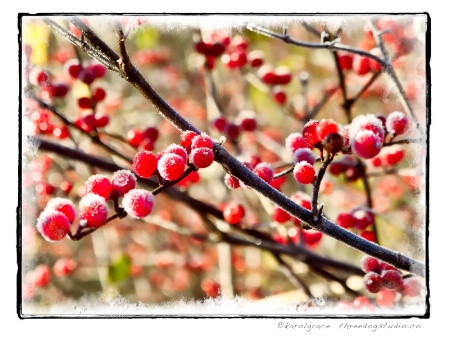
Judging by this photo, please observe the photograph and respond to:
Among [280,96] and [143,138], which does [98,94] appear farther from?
[280,96]

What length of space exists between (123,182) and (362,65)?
0.84 meters

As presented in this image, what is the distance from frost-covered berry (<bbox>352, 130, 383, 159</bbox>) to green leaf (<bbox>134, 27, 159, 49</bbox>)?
0.67 m

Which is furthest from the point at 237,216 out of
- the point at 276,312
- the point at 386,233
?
the point at 386,233

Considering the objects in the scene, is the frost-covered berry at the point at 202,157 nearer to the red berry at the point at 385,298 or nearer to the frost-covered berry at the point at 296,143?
the frost-covered berry at the point at 296,143

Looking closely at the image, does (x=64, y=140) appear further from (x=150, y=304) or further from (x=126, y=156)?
(x=150, y=304)

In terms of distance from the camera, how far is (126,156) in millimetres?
1459

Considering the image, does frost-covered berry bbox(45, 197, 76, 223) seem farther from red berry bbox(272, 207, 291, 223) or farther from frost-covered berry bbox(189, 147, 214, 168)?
red berry bbox(272, 207, 291, 223)

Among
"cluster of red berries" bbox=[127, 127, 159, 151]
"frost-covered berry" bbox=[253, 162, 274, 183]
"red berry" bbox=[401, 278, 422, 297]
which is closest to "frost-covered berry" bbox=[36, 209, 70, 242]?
"frost-covered berry" bbox=[253, 162, 274, 183]

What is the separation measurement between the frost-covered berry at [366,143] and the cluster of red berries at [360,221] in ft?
1.60

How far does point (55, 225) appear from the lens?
2.80 ft

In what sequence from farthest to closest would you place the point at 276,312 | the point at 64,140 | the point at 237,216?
the point at 64,140 → the point at 237,216 → the point at 276,312

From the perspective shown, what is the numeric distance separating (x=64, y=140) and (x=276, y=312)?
816 mm

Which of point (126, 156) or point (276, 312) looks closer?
point (276, 312)

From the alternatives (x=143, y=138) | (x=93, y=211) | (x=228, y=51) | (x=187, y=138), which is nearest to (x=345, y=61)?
(x=228, y=51)
